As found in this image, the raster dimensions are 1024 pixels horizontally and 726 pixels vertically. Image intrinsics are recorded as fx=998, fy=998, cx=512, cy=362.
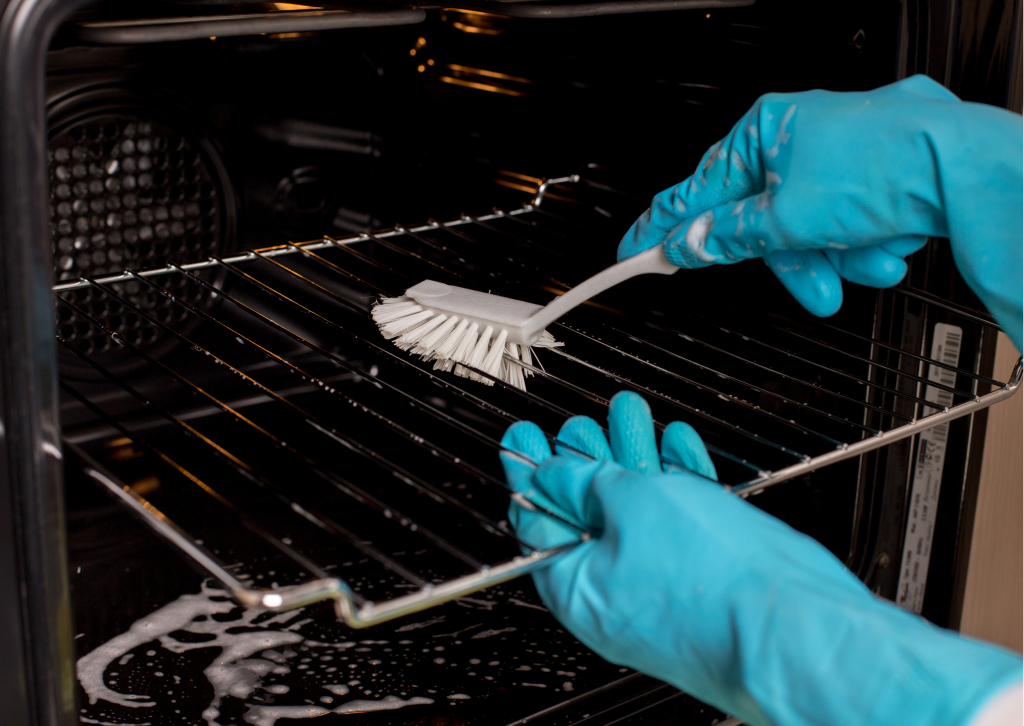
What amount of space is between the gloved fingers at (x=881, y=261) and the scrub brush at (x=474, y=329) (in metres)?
0.21

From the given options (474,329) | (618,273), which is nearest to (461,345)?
(474,329)

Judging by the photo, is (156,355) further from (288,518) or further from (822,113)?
(822,113)

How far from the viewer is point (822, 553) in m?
0.65

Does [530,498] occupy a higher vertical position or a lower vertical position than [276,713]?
higher

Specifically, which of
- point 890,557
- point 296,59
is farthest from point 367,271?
point 890,557

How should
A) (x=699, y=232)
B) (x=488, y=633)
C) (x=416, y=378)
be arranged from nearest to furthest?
(x=699, y=232) → (x=488, y=633) → (x=416, y=378)

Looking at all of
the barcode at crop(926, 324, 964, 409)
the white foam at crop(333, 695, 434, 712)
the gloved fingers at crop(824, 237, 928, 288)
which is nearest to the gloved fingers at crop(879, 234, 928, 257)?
the gloved fingers at crop(824, 237, 928, 288)

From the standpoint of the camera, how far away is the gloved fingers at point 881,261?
0.79 meters

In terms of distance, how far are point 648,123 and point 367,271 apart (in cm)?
45

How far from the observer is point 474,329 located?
0.95 m

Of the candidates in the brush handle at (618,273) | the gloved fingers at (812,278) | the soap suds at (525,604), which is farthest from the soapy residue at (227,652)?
the gloved fingers at (812,278)

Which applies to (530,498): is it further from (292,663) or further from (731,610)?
(292,663)

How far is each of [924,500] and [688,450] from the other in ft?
1.40

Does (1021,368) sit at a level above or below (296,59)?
below
